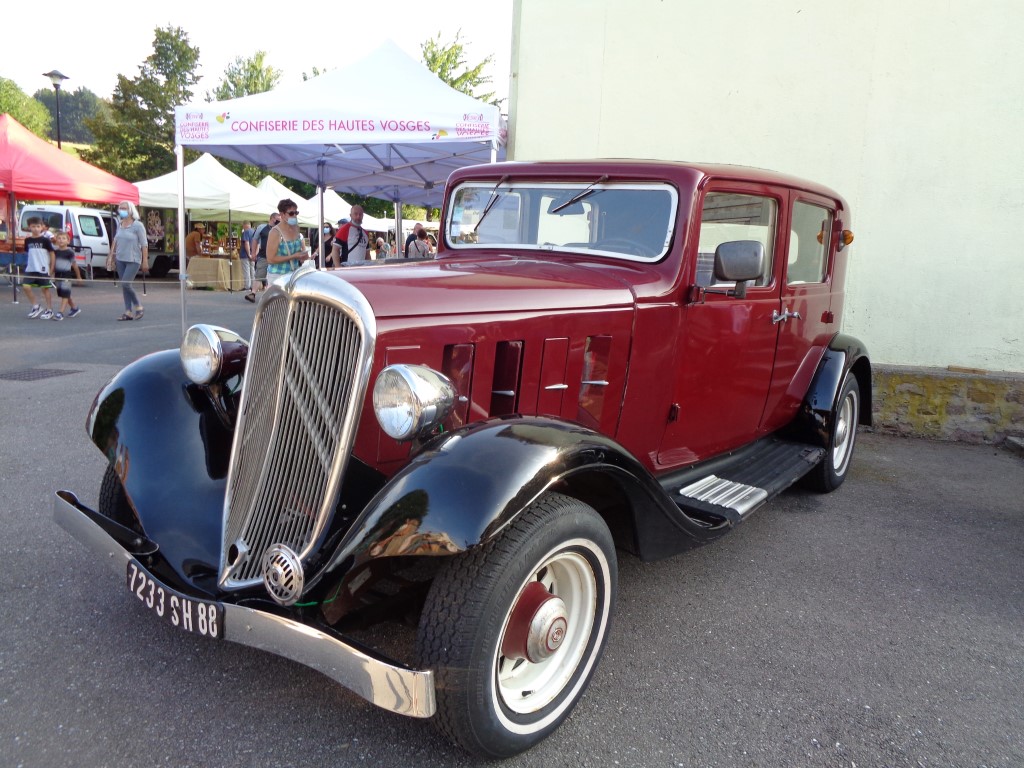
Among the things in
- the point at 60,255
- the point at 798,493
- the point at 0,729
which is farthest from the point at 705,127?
the point at 60,255

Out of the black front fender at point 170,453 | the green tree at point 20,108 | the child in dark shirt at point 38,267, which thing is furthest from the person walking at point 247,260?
the green tree at point 20,108

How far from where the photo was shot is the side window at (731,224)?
324cm

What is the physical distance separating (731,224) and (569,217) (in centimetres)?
87

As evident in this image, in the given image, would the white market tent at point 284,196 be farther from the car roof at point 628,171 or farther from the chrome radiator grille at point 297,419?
the chrome radiator grille at point 297,419

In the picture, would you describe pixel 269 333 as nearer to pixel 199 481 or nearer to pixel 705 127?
pixel 199 481

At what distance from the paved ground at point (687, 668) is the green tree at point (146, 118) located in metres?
24.3

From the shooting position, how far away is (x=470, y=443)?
2.00m

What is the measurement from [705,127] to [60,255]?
10234mm

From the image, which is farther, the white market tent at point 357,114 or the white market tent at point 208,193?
the white market tent at point 208,193

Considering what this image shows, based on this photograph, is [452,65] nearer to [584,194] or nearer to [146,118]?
[146,118]

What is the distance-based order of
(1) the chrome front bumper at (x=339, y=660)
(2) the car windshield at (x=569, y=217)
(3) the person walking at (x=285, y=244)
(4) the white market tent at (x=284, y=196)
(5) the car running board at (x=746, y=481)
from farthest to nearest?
(4) the white market tent at (x=284, y=196) < (3) the person walking at (x=285, y=244) < (2) the car windshield at (x=569, y=217) < (5) the car running board at (x=746, y=481) < (1) the chrome front bumper at (x=339, y=660)

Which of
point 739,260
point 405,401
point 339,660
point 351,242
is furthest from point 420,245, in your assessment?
point 339,660

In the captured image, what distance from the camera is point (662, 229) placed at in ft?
10.0

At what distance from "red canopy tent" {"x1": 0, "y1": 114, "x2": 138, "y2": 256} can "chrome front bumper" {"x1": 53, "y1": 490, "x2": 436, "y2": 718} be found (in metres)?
13.6
